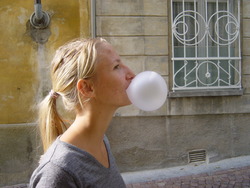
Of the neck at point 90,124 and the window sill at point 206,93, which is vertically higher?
the neck at point 90,124

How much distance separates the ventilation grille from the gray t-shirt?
17.2 ft

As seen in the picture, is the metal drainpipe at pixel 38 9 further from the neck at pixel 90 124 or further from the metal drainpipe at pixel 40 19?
the neck at pixel 90 124

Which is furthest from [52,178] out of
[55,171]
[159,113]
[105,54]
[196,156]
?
[196,156]

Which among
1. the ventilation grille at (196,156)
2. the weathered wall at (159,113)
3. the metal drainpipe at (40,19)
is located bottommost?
the ventilation grille at (196,156)

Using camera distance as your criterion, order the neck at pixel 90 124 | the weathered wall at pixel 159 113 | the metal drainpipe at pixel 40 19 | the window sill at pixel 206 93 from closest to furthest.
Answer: the neck at pixel 90 124 → the metal drainpipe at pixel 40 19 → the weathered wall at pixel 159 113 → the window sill at pixel 206 93

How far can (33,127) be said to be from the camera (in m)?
5.69

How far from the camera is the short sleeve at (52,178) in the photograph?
3.65 feet

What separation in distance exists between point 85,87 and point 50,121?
1.08 feet

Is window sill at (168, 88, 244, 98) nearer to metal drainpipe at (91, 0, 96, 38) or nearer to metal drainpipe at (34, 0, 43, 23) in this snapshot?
metal drainpipe at (91, 0, 96, 38)

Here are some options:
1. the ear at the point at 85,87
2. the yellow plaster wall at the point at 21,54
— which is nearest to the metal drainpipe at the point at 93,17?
the yellow plaster wall at the point at 21,54

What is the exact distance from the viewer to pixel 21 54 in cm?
574

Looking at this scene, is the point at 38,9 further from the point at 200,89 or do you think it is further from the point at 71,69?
the point at 71,69

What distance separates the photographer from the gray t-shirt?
1130 mm

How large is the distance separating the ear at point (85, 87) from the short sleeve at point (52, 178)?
34cm
